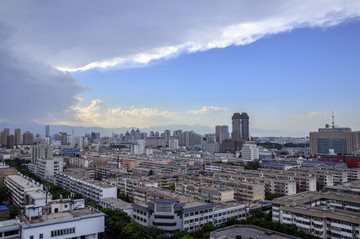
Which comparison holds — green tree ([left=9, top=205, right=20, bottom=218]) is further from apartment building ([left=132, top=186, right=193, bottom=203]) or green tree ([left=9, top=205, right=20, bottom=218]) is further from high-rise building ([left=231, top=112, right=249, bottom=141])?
high-rise building ([left=231, top=112, right=249, bottom=141])

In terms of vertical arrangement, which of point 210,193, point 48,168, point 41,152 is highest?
point 41,152

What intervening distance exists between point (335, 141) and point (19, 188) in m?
38.9

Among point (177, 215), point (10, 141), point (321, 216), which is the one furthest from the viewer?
point (10, 141)

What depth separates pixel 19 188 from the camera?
13.9 metres

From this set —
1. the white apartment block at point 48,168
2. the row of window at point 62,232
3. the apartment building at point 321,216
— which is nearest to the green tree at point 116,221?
the row of window at point 62,232

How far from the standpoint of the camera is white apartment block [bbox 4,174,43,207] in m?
13.3

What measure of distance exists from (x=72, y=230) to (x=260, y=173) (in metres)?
15.1

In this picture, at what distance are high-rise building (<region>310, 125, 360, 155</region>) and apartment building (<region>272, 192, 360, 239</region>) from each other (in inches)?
1170

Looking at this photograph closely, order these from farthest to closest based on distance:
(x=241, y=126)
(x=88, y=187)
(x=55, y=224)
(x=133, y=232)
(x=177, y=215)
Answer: (x=241, y=126)
(x=88, y=187)
(x=177, y=215)
(x=133, y=232)
(x=55, y=224)

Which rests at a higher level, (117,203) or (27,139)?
(27,139)

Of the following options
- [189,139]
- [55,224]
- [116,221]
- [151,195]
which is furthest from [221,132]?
[55,224]

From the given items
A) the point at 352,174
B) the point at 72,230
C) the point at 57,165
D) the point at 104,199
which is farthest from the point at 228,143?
the point at 72,230

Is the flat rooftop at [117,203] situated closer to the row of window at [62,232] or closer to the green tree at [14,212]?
the green tree at [14,212]

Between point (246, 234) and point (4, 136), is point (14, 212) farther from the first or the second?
point (4, 136)
